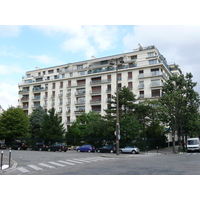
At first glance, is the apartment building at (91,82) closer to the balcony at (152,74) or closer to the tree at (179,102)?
the balcony at (152,74)

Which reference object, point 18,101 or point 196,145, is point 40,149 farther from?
point 18,101

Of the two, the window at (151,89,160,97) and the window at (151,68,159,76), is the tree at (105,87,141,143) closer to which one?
the window at (151,89,160,97)

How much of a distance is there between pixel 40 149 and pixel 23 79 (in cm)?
3949

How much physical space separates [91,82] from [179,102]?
27.8 meters

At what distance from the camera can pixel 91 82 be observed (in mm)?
56250

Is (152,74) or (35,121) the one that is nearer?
(152,74)

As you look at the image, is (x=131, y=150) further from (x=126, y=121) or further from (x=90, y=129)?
(x=90, y=129)

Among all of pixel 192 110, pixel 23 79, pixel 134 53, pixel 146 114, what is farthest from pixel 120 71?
pixel 23 79

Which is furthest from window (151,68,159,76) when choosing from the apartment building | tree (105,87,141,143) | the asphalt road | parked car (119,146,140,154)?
the asphalt road

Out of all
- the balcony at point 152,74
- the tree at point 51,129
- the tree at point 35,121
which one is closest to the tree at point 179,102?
the balcony at point 152,74

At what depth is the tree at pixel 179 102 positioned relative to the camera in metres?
32.3

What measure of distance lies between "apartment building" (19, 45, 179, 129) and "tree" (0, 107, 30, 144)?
13565mm

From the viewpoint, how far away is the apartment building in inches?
1940


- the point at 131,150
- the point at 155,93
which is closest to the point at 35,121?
the point at 155,93
